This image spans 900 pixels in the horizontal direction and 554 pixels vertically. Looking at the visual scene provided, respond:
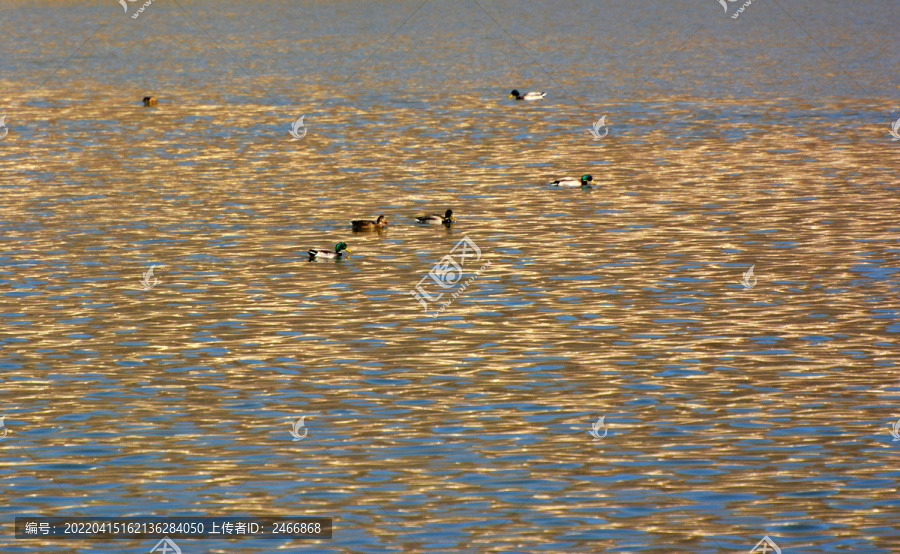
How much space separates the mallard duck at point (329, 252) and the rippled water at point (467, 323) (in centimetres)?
33

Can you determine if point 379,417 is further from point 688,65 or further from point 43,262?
point 688,65

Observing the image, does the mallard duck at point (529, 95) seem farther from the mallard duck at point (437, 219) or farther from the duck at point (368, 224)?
the duck at point (368, 224)

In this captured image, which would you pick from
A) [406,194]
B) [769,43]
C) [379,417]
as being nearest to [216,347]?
[379,417]

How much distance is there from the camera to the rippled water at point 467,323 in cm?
1593

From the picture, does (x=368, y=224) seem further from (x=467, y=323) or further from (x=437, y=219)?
(x=467, y=323)

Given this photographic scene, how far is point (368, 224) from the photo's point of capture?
31547 mm

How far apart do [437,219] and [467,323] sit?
9.01 m

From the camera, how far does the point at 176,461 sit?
17188mm

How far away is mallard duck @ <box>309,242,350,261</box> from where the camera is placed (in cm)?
2880

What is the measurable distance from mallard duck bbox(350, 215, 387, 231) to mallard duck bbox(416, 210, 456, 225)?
4.01ft

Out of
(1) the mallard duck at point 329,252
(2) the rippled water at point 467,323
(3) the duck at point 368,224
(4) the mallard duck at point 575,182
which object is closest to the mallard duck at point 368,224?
(3) the duck at point 368,224
